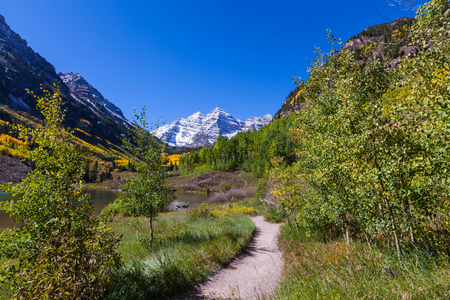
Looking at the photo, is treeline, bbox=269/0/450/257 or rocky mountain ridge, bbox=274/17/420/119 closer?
treeline, bbox=269/0/450/257

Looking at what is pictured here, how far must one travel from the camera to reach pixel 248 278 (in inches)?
319

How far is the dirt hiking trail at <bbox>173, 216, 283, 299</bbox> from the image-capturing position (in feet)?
21.4

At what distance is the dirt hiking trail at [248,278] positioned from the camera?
652 centimetres

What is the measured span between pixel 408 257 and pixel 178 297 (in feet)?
22.0

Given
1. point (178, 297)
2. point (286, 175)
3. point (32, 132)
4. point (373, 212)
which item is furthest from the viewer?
point (286, 175)

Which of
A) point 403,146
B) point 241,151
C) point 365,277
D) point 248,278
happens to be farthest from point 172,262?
point 241,151

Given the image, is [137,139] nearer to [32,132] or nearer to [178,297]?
[32,132]

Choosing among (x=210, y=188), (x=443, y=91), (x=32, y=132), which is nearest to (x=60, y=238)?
(x=32, y=132)

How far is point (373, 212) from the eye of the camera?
5527mm

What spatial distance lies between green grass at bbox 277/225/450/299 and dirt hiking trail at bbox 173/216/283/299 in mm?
1039

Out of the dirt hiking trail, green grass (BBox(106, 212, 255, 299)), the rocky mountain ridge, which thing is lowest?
the dirt hiking trail

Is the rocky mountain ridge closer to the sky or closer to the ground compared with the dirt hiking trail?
closer to the sky

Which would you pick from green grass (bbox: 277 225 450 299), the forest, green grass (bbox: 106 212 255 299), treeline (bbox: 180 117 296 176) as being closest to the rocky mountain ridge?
the forest

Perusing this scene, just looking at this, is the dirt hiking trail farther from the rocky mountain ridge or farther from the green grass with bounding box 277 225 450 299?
the rocky mountain ridge
